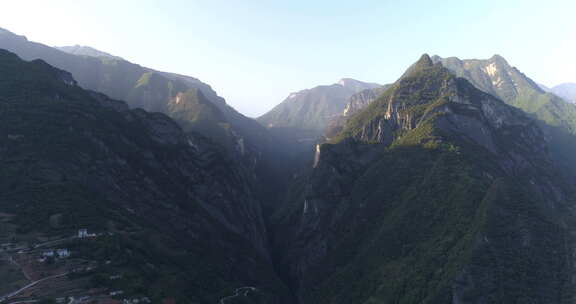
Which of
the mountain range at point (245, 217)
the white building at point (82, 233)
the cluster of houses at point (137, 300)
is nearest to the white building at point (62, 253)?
the mountain range at point (245, 217)

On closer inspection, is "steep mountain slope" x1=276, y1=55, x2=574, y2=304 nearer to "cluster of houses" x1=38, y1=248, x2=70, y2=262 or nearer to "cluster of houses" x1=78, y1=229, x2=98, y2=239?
"cluster of houses" x1=78, y1=229, x2=98, y2=239

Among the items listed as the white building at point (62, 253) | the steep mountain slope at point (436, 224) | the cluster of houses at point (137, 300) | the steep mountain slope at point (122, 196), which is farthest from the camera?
the steep mountain slope at point (436, 224)

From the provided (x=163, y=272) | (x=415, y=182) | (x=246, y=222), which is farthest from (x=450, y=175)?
(x=163, y=272)

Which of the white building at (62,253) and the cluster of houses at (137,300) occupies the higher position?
the white building at (62,253)

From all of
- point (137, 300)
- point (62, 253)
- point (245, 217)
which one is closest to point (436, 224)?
point (245, 217)

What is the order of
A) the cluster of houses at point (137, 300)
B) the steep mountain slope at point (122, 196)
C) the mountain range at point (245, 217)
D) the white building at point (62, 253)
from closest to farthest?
the cluster of houses at point (137, 300), the white building at point (62, 253), the mountain range at point (245, 217), the steep mountain slope at point (122, 196)

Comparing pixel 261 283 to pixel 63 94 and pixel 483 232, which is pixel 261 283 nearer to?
pixel 483 232

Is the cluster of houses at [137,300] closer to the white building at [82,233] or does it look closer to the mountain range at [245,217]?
the mountain range at [245,217]
